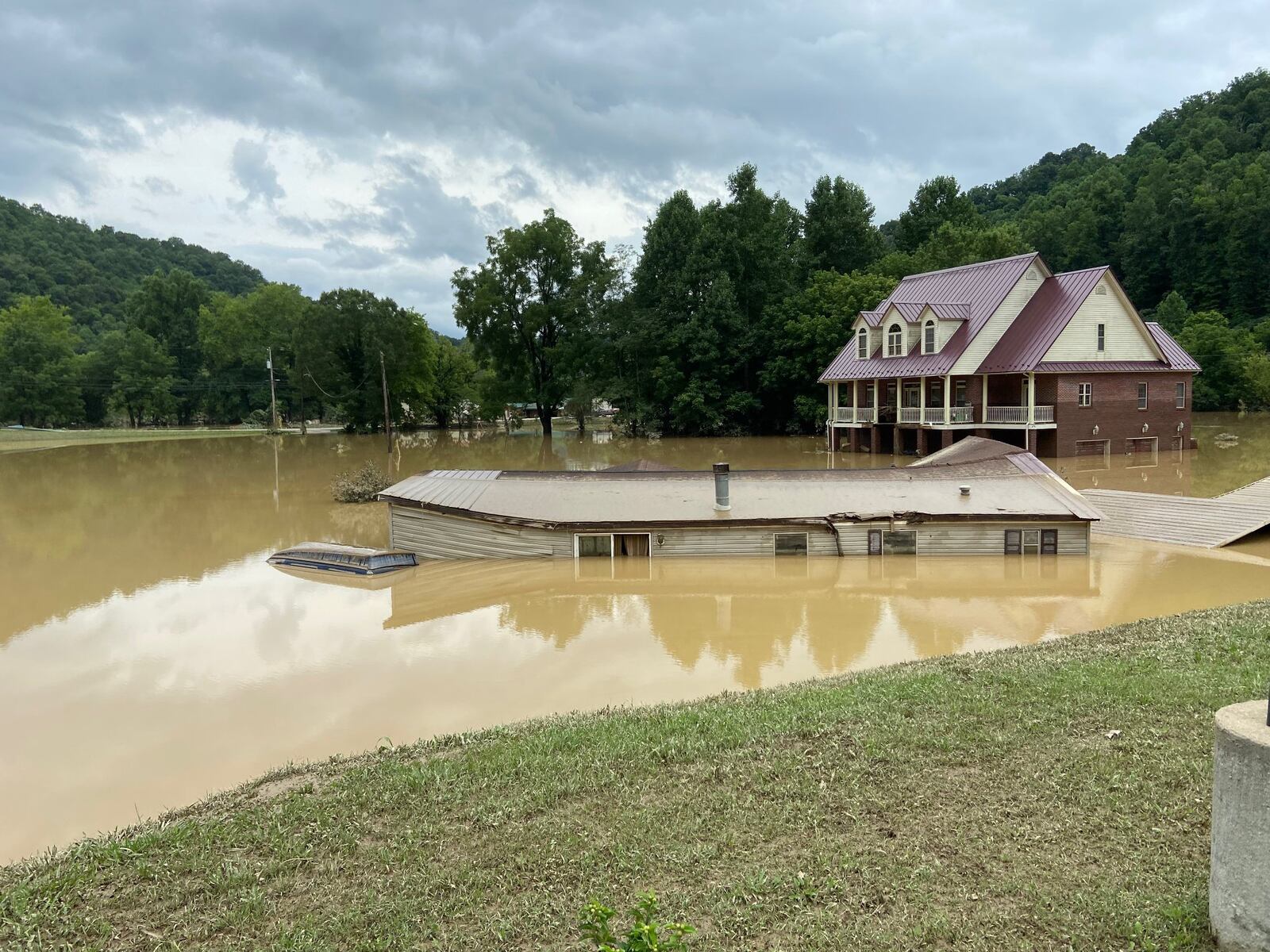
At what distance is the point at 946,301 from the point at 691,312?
18.4 metres

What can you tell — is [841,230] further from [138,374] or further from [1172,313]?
[138,374]

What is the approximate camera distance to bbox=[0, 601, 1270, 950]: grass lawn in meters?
5.48

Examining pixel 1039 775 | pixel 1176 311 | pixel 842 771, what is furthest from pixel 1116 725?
pixel 1176 311

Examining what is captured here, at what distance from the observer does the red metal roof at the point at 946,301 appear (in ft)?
136

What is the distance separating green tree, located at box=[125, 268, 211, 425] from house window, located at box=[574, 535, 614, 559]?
291 ft

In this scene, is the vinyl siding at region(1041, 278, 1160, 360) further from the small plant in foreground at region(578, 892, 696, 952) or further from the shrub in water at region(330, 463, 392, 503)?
the small plant in foreground at region(578, 892, 696, 952)

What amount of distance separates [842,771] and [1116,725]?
291 cm

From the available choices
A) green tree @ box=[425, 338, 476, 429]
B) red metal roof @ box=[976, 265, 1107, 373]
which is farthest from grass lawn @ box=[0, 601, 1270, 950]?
green tree @ box=[425, 338, 476, 429]

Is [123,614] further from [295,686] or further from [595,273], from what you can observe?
[595,273]

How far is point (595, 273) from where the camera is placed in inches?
2490

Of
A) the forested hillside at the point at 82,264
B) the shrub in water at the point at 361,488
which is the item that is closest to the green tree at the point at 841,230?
the shrub in water at the point at 361,488

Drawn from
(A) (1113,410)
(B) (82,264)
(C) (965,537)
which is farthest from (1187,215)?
(B) (82,264)

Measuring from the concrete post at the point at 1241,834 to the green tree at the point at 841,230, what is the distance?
66.4m

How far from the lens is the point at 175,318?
9738cm
